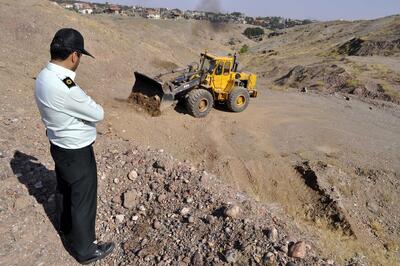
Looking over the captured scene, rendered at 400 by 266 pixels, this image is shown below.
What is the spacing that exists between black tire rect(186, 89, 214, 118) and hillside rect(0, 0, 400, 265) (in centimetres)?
26

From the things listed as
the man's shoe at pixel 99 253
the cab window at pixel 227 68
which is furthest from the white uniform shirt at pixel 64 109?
the cab window at pixel 227 68

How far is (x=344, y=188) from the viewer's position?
833 cm

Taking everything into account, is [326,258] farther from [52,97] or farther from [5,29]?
[5,29]

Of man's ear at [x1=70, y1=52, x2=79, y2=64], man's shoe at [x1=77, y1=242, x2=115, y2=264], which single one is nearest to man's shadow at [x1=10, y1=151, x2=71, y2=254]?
man's shoe at [x1=77, y1=242, x2=115, y2=264]

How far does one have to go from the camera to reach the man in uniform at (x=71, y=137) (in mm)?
3127

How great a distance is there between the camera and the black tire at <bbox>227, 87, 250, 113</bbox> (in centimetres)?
1211

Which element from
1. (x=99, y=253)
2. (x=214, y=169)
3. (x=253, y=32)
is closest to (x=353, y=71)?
(x=214, y=169)

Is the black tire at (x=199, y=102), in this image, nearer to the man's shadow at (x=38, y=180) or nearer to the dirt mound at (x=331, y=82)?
the man's shadow at (x=38, y=180)

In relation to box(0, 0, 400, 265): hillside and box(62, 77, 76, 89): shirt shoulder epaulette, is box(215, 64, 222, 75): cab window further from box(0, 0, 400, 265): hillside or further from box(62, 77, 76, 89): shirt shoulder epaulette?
box(62, 77, 76, 89): shirt shoulder epaulette

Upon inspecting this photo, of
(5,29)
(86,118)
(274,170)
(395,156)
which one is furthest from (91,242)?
(5,29)

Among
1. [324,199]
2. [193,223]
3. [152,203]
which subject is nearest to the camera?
[193,223]

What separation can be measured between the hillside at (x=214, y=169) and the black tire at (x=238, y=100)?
0.30m

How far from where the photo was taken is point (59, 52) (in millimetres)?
3117

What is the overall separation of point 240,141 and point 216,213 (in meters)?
5.70
